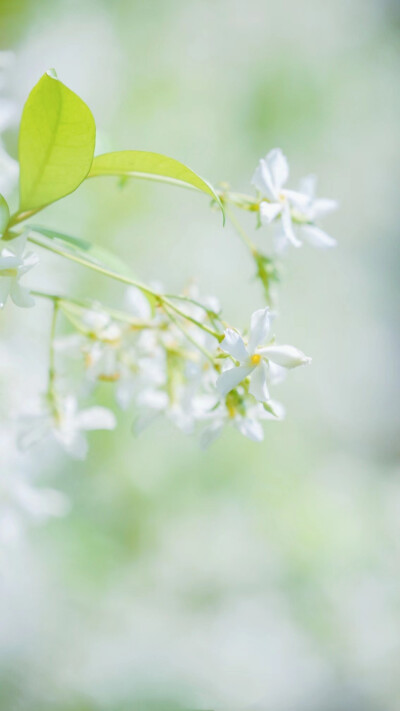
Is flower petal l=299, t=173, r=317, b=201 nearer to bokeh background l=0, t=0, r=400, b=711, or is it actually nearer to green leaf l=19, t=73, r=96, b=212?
green leaf l=19, t=73, r=96, b=212

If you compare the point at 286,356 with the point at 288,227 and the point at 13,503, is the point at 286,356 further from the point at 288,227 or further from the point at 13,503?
the point at 13,503

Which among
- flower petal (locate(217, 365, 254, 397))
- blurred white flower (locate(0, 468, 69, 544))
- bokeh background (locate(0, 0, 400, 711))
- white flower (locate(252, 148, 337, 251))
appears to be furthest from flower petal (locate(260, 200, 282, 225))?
bokeh background (locate(0, 0, 400, 711))

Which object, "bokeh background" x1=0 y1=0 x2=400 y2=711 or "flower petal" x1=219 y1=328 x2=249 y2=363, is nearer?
"flower petal" x1=219 y1=328 x2=249 y2=363

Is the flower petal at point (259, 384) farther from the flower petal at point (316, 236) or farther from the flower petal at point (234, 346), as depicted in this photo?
the flower petal at point (316, 236)

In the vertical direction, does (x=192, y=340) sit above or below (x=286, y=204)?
below

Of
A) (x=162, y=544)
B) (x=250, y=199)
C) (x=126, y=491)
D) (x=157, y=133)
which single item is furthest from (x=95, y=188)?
(x=250, y=199)

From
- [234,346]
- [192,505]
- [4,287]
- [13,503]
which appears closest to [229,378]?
[234,346]
